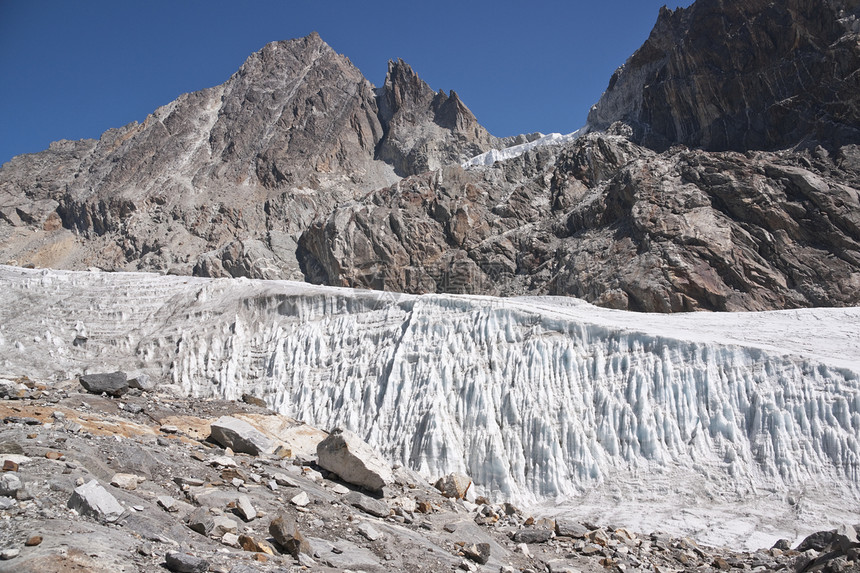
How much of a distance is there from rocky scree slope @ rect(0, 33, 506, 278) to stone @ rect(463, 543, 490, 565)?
274 feet

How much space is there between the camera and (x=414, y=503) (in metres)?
17.0

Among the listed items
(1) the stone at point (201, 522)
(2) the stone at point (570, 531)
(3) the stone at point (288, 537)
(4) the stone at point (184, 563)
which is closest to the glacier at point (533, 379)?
(2) the stone at point (570, 531)

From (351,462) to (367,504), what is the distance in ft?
5.15

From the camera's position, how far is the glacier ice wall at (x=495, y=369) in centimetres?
2411

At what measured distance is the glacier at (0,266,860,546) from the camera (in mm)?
22969

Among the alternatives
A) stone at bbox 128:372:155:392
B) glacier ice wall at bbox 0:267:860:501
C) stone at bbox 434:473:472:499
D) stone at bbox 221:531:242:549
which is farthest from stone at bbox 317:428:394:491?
stone at bbox 128:372:155:392

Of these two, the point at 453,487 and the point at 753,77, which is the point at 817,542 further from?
the point at 753,77

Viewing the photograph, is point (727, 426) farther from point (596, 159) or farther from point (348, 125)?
point (348, 125)

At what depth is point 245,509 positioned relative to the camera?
12.0m

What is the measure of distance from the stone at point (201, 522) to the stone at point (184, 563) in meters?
1.61

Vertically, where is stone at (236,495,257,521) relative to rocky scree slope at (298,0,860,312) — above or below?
below

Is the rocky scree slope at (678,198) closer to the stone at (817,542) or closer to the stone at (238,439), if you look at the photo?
the stone at (817,542)

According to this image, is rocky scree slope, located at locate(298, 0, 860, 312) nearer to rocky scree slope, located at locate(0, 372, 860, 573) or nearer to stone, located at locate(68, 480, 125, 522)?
rocky scree slope, located at locate(0, 372, 860, 573)

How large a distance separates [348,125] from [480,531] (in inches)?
4641
